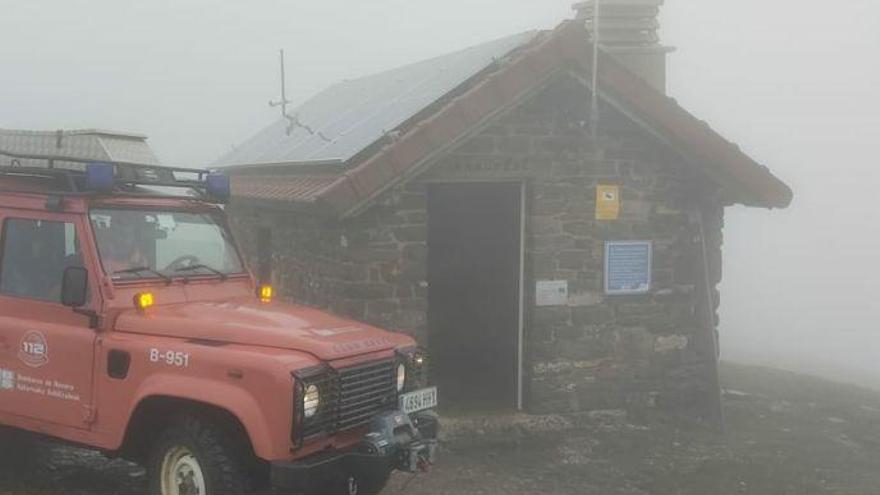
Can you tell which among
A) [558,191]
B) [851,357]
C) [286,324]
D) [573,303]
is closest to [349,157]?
[558,191]

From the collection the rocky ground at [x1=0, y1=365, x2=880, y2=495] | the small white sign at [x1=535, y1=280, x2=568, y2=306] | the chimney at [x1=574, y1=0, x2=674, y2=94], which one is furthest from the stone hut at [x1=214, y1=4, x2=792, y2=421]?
the chimney at [x1=574, y1=0, x2=674, y2=94]

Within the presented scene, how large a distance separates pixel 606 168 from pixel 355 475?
5.52 metres

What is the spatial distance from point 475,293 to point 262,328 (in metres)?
4.34

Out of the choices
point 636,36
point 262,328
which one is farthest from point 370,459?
point 636,36

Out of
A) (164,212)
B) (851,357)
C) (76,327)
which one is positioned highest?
(164,212)

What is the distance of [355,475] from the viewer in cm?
515

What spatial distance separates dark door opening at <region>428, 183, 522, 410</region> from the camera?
940cm

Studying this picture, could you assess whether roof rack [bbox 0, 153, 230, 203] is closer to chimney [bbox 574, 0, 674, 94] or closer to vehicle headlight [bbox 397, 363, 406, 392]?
vehicle headlight [bbox 397, 363, 406, 392]

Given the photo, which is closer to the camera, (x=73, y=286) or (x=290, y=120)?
(x=73, y=286)

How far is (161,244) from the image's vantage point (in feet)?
20.6

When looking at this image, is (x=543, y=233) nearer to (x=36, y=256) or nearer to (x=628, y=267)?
(x=628, y=267)

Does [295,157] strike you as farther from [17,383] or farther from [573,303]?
[17,383]

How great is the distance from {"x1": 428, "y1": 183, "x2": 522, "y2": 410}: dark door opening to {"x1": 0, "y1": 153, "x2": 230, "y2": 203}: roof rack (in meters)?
2.98

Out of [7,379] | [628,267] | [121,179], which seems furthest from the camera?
[628,267]
